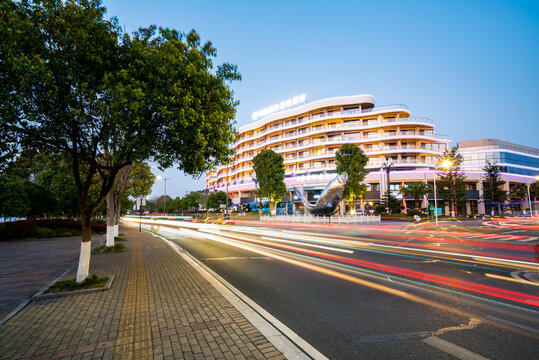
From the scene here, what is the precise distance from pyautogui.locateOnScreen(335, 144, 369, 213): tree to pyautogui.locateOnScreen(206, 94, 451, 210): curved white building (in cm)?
1565

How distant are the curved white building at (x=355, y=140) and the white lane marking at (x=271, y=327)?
5168 centimetres

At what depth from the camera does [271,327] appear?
4293mm

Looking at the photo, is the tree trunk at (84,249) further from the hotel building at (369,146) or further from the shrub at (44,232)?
the hotel building at (369,146)

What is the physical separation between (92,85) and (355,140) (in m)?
58.8

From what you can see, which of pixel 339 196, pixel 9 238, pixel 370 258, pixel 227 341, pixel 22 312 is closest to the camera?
pixel 227 341

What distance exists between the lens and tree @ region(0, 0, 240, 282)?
18.9ft

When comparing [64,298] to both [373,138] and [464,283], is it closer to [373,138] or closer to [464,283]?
[464,283]

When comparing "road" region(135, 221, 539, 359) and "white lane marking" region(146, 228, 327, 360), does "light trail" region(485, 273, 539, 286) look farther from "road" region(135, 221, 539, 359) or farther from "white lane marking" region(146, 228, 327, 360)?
"white lane marking" region(146, 228, 327, 360)

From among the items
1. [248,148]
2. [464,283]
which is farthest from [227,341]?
[248,148]

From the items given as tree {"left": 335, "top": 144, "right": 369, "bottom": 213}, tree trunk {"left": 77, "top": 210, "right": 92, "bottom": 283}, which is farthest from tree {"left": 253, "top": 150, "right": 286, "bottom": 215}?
tree trunk {"left": 77, "top": 210, "right": 92, "bottom": 283}

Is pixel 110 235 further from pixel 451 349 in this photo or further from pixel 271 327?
pixel 451 349

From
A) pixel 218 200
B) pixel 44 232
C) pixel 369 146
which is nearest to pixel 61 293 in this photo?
pixel 44 232

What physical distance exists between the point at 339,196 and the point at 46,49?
30.0 meters

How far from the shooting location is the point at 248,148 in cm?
8031
